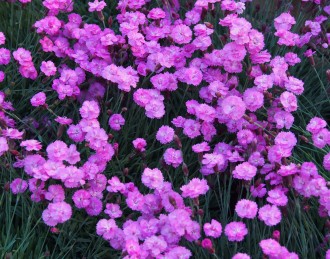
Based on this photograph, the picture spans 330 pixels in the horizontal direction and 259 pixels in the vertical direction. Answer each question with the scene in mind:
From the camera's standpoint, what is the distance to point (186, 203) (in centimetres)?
212

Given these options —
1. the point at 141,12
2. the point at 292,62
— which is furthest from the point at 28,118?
the point at 292,62

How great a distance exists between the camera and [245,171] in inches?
76.7

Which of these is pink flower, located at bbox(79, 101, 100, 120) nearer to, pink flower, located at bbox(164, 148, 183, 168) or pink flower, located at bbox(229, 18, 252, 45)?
pink flower, located at bbox(164, 148, 183, 168)

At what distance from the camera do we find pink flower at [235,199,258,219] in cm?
183

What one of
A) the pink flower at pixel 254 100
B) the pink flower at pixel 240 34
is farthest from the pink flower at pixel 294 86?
the pink flower at pixel 240 34

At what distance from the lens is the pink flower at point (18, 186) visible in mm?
1996

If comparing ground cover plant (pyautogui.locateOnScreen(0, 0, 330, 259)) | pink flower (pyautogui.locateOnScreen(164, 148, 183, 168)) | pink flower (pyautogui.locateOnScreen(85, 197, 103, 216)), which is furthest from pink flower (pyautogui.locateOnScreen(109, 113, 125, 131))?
pink flower (pyautogui.locateOnScreen(85, 197, 103, 216))

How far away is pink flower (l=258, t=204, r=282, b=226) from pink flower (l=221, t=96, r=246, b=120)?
1.30 ft

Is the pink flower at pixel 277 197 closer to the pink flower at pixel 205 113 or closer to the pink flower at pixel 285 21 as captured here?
the pink flower at pixel 205 113

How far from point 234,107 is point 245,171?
287mm

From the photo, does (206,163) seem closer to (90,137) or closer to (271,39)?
(90,137)

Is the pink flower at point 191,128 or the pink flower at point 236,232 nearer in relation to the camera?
the pink flower at point 236,232

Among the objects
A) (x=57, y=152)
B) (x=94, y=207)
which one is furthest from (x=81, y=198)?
(x=57, y=152)

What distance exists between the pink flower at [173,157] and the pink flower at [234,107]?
0.23 metres
